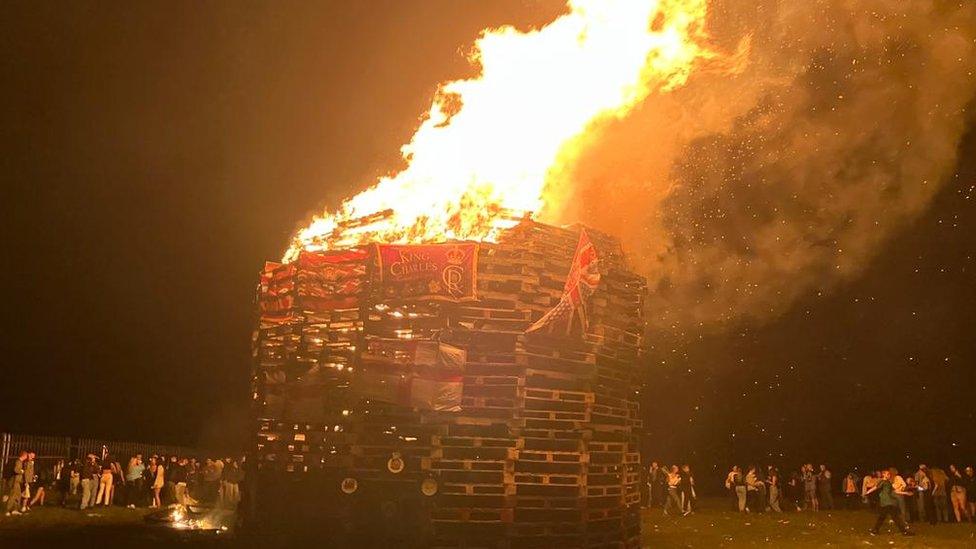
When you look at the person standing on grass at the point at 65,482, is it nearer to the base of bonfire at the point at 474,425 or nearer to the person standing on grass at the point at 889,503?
the base of bonfire at the point at 474,425

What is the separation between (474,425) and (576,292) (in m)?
3.55

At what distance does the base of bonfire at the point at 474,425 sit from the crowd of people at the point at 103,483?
531cm

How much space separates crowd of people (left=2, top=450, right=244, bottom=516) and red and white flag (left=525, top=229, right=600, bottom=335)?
1054 cm

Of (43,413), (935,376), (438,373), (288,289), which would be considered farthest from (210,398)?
(935,376)

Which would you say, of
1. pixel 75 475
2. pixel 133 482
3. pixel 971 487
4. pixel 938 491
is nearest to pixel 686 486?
pixel 938 491

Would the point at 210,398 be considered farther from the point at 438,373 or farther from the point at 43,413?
the point at 438,373

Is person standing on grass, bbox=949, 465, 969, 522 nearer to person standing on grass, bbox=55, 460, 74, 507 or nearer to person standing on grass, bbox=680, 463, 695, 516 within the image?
person standing on grass, bbox=680, 463, 695, 516

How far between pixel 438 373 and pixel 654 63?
1085 cm

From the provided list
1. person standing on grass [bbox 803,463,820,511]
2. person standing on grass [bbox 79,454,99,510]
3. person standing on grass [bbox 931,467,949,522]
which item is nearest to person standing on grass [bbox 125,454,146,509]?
person standing on grass [bbox 79,454,99,510]

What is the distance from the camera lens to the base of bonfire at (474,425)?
51.1 ft

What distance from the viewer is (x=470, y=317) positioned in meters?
16.2

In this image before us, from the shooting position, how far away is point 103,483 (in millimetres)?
23469

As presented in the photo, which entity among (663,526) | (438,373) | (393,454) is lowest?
(663,526)

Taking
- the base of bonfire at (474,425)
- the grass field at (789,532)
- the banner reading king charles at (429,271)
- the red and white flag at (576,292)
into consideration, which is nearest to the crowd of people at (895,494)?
the grass field at (789,532)
